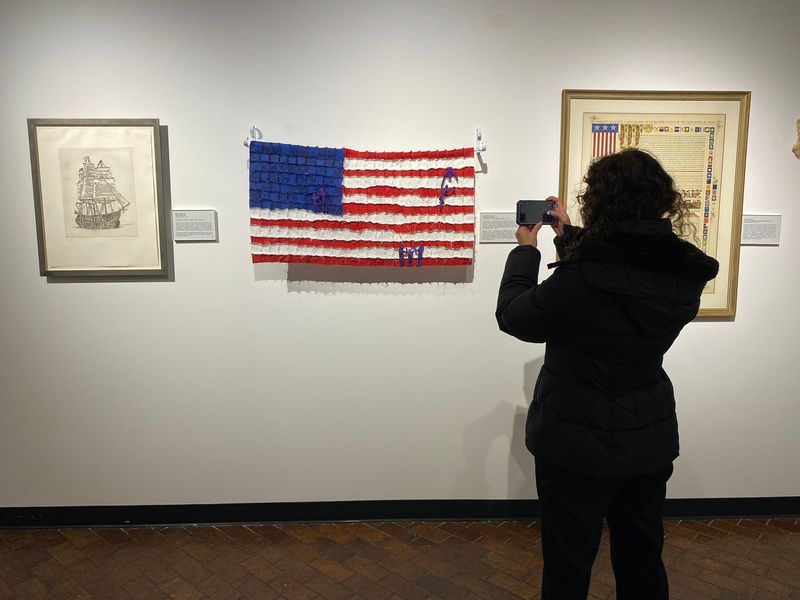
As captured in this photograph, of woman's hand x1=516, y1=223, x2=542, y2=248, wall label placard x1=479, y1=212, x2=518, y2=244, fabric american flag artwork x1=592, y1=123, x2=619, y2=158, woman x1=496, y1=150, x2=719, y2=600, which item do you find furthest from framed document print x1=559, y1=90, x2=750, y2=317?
woman x1=496, y1=150, x2=719, y2=600

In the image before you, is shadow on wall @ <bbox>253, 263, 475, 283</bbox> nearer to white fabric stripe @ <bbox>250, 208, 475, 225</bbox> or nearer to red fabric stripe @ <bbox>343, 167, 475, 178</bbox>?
white fabric stripe @ <bbox>250, 208, 475, 225</bbox>

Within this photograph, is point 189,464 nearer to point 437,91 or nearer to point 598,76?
point 437,91

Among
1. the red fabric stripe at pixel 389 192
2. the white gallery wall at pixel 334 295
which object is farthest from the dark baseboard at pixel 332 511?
the red fabric stripe at pixel 389 192

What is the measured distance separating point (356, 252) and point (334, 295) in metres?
0.24

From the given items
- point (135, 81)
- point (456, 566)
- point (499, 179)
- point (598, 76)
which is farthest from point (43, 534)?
point (598, 76)

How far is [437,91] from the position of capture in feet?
7.72

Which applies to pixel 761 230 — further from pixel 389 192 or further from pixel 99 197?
pixel 99 197

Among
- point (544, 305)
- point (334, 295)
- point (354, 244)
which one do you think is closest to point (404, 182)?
point (354, 244)

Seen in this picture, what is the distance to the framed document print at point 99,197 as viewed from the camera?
2.32 m

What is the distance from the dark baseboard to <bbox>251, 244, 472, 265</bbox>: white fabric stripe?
48.7 inches

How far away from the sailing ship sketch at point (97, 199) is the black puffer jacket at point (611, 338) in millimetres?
1893

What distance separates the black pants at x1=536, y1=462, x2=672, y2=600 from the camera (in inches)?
56.7

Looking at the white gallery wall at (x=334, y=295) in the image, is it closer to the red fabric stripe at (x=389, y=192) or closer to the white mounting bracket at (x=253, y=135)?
the white mounting bracket at (x=253, y=135)

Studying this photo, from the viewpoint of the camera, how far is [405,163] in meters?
2.35
